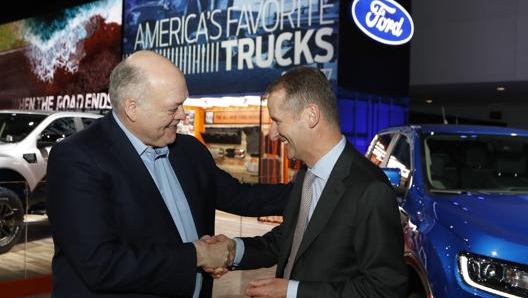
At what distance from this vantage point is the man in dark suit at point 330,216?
170cm

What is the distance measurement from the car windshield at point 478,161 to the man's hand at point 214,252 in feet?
7.96

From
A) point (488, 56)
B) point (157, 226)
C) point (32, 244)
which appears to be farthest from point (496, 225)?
point (488, 56)

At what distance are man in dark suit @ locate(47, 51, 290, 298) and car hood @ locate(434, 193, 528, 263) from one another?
4.59 feet

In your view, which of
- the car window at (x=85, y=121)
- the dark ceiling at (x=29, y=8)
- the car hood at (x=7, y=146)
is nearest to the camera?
the car hood at (x=7, y=146)

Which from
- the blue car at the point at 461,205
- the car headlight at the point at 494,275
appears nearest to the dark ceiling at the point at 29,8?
the blue car at the point at 461,205

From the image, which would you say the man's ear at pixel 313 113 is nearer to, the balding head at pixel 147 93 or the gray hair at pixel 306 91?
the gray hair at pixel 306 91

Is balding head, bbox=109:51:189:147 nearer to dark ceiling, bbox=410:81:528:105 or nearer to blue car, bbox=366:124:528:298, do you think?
blue car, bbox=366:124:528:298

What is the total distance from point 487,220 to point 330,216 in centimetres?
158

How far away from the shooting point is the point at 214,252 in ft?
6.46

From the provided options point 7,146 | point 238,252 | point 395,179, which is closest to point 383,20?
→ point 7,146

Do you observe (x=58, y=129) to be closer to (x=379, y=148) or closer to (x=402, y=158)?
(x=379, y=148)

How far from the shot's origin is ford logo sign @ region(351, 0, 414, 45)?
36.0ft

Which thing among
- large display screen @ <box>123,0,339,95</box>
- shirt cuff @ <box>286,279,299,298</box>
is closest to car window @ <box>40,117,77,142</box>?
large display screen @ <box>123,0,339,95</box>

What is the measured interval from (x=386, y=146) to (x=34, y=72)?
1818cm
